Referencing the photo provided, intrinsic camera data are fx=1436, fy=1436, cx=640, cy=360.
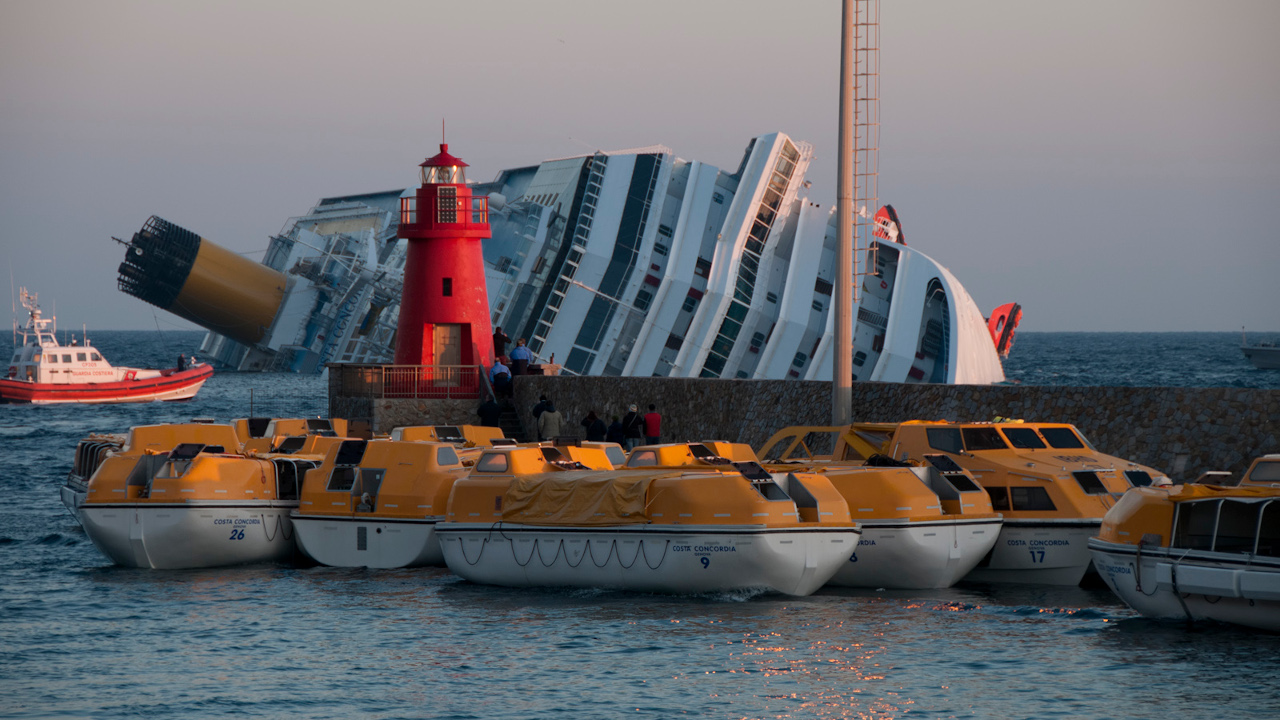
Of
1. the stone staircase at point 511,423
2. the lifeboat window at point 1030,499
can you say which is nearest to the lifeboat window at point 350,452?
the lifeboat window at point 1030,499

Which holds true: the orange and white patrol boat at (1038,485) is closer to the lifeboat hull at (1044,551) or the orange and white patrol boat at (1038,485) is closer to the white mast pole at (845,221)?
the lifeboat hull at (1044,551)

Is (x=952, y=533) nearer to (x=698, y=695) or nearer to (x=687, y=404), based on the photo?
(x=698, y=695)

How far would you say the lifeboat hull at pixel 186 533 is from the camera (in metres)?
21.2

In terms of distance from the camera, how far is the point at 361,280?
200 feet

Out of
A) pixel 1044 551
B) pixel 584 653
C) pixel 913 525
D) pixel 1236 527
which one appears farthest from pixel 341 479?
pixel 1236 527

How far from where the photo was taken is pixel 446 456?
824 inches

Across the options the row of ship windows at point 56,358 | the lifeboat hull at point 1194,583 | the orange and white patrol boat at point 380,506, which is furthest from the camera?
the row of ship windows at point 56,358

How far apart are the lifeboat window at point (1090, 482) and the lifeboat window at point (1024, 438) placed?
1.10m

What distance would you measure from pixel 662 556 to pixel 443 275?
17.3 metres

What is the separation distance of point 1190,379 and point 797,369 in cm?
4892

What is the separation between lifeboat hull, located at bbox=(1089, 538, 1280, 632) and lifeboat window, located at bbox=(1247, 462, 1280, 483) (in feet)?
4.49

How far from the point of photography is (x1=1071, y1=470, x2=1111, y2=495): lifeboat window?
18.1m

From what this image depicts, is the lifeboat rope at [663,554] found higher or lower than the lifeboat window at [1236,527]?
lower

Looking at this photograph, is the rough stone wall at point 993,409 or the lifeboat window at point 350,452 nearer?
the rough stone wall at point 993,409
